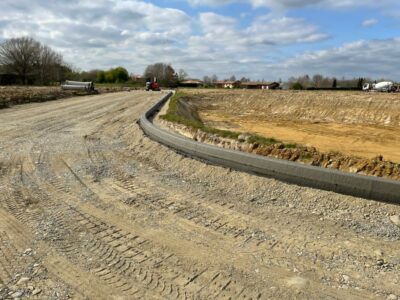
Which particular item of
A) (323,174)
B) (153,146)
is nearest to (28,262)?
(323,174)

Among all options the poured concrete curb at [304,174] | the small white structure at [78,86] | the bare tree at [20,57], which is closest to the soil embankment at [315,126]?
the poured concrete curb at [304,174]

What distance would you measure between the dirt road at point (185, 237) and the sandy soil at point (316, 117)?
9550 mm

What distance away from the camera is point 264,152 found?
8.00 meters

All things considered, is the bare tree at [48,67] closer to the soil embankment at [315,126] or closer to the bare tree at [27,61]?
the bare tree at [27,61]

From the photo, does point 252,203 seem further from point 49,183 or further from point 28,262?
point 49,183

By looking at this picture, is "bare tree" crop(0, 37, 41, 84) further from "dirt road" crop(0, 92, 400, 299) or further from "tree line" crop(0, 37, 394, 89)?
"dirt road" crop(0, 92, 400, 299)

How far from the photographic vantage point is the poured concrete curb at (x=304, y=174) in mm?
4820

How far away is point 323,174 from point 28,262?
3960 millimetres

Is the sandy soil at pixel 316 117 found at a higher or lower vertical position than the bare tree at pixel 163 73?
lower

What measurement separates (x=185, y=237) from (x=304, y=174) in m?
2.31

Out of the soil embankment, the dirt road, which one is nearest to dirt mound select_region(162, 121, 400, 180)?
the soil embankment

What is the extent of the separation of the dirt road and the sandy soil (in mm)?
9550

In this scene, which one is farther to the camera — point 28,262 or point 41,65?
point 41,65

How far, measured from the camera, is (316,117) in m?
31.8
